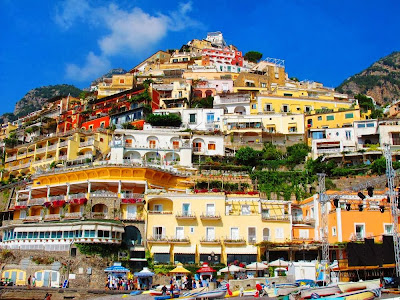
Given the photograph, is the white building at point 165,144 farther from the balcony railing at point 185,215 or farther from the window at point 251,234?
the window at point 251,234

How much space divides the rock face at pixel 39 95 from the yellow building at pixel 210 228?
10834cm

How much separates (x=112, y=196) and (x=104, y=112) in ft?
109

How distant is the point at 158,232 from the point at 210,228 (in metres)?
4.91

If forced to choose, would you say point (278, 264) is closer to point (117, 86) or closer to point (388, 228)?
point (388, 228)

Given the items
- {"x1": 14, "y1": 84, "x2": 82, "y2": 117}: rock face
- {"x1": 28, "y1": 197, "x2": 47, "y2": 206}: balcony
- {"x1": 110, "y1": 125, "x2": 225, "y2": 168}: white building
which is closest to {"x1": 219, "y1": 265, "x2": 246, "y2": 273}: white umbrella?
{"x1": 110, "y1": 125, "x2": 225, "y2": 168}: white building

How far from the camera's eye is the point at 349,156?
2419 inches

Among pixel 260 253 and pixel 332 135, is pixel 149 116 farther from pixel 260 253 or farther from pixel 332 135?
pixel 260 253

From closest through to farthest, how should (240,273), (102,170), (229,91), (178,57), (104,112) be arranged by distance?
(240,273), (102,170), (104,112), (229,91), (178,57)

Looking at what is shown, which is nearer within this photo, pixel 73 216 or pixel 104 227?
pixel 104 227

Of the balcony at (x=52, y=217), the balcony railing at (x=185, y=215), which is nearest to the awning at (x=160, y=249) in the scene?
the balcony railing at (x=185, y=215)

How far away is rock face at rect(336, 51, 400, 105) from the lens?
138 metres

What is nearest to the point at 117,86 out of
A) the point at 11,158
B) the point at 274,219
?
the point at 11,158

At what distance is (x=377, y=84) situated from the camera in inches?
5650

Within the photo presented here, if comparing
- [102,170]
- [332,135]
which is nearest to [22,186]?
[102,170]
